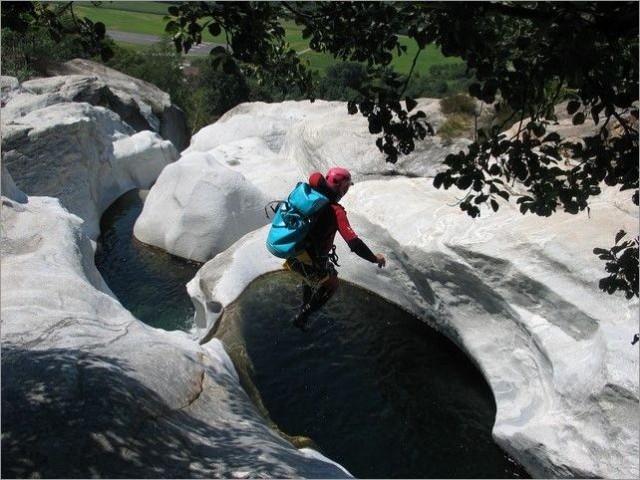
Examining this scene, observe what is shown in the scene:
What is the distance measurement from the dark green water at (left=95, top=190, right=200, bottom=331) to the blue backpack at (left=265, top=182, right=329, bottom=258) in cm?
787

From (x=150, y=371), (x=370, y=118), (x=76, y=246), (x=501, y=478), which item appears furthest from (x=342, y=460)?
(x=370, y=118)

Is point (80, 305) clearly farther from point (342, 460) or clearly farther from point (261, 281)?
point (261, 281)

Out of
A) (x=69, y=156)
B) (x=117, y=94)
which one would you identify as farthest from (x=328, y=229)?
(x=117, y=94)

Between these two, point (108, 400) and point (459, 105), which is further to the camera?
point (459, 105)

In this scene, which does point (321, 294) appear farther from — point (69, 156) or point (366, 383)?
point (69, 156)

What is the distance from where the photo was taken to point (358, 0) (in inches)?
181

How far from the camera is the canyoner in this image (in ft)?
27.3

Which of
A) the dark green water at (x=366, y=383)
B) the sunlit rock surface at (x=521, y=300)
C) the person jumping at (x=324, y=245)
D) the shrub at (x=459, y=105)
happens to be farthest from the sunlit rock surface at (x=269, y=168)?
the person jumping at (x=324, y=245)

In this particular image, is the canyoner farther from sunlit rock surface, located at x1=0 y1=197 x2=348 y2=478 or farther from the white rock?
the white rock

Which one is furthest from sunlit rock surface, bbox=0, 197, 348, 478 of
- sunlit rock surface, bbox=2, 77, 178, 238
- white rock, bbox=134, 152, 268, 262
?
sunlit rock surface, bbox=2, 77, 178, 238

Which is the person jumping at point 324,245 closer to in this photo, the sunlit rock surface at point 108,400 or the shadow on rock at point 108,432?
the sunlit rock surface at point 108,400

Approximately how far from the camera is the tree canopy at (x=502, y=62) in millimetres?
3570

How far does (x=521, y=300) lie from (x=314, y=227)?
408cm

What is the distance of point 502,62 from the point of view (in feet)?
12.6
